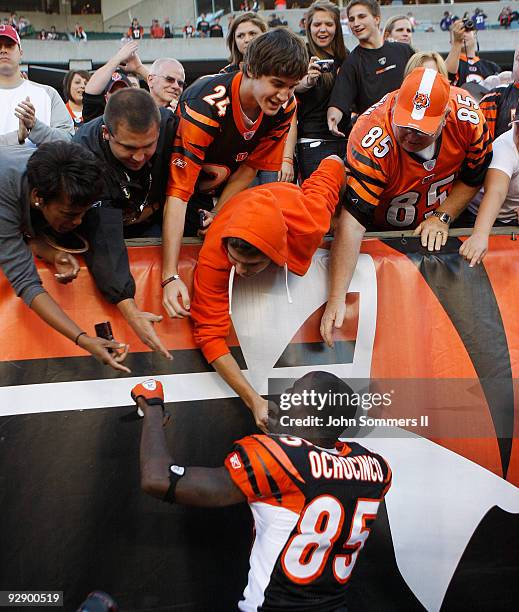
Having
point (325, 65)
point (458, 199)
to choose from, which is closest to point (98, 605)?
point (458, 199)

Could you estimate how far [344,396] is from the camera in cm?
363

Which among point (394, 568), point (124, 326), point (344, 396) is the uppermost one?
point (124, 326)

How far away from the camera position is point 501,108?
4508mm

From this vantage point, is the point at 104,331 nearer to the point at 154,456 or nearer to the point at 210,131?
the point at 154,456

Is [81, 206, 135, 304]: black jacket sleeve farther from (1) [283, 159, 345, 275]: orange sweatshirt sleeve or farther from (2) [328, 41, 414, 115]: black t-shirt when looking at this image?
(2) [328, 41, 414, 115]: black t-shirt

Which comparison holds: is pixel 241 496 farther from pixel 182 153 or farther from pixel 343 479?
pixel 182 153

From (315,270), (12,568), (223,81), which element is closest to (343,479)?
(315,270)

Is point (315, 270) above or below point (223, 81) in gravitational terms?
below

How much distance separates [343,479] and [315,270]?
121cm

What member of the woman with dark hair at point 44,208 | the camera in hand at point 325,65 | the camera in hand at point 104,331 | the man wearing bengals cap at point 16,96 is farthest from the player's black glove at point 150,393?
the camera in hand at point 325,65

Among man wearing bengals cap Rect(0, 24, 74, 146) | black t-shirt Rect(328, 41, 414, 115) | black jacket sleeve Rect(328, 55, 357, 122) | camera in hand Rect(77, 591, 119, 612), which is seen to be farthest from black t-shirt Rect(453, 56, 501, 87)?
camera in hand Rect(77, 591, 119, 612)

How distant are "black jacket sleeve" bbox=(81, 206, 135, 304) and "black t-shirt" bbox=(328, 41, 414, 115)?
201cm

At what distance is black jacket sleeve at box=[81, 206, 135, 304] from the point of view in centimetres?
334

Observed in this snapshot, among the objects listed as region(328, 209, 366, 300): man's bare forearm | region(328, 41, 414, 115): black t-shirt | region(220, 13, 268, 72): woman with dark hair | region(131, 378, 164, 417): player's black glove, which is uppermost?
region(220, 13, 268, 72): woman with dark hair
